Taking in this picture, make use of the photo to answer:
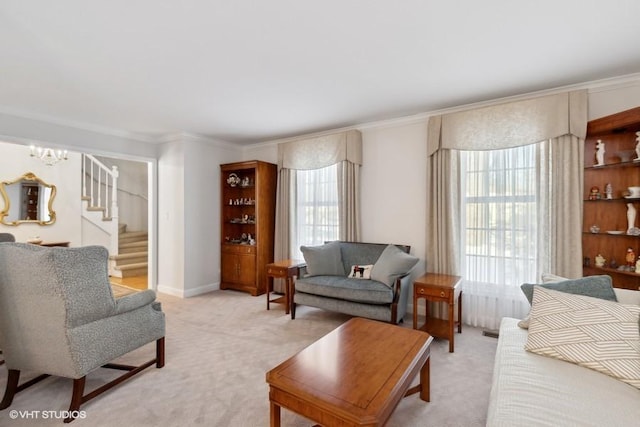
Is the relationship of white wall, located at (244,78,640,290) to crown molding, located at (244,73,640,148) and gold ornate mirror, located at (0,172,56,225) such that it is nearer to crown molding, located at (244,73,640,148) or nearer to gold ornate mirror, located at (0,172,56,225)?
crown molding, located at (244,73,640,148)

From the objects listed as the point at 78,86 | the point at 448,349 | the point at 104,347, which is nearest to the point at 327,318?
the point at 448,349

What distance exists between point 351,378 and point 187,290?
12.6ft

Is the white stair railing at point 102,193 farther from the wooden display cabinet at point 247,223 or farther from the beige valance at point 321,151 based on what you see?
the beige valance at point 321,151

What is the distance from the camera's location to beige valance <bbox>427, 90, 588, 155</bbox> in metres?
2.85

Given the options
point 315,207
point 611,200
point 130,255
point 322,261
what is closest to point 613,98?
point 611,200

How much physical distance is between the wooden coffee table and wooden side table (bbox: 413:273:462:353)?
0.87 m

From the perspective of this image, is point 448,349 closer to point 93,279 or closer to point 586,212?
point 586,212

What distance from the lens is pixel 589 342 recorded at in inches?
63.9

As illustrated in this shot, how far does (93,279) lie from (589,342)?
2.97 meters

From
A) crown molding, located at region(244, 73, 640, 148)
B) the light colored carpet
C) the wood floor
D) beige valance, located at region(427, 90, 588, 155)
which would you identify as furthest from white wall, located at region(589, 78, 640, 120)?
the wood floor

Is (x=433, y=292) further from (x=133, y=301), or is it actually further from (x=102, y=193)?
(x=102, y=193)

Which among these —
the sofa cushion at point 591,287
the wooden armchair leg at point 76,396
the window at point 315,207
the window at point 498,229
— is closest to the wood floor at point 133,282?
the window at point 315,207

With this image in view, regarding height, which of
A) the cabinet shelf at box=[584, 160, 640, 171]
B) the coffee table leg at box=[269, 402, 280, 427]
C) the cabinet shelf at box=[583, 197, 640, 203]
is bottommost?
the coffee table leg at box=[269, 402, 280, 427]

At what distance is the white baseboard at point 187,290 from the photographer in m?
4.64
